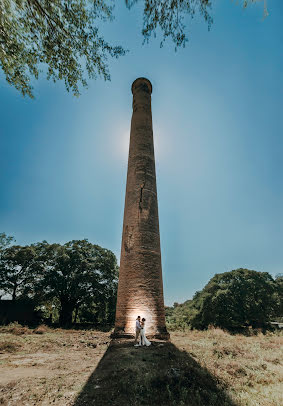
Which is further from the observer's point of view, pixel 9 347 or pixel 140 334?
pixel 9 347

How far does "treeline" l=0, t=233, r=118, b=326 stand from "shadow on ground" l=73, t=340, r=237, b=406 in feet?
52.1

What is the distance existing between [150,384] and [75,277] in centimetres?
1757

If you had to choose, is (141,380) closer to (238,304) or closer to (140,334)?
(140,334)

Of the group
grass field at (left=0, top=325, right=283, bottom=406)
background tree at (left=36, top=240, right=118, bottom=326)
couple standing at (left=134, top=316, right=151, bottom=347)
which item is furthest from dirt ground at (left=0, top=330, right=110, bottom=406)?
background tree at (left=36, top=240, right=118, bottom=326)

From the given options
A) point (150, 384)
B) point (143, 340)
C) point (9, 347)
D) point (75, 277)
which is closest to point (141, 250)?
point (143, 340)

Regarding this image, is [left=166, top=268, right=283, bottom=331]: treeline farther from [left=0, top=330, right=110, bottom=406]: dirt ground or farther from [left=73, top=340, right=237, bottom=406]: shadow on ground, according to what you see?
[left=73, top=340, right=237, bottom=406]: shadow on ground

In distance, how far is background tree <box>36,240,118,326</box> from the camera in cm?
1978

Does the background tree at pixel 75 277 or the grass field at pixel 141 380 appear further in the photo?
the background tree at pixel 75 277

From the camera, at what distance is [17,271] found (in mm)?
21094

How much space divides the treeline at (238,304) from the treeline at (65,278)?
7272 millimetres

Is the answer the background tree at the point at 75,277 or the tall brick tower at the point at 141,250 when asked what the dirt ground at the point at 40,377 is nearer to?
the tall brick tower at the point at 141,250

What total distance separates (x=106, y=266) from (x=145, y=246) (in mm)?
13825

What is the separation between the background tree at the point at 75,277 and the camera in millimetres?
19781

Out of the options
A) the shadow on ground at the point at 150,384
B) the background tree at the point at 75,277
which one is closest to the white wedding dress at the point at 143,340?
the shadow on ground at the point at 150,384
